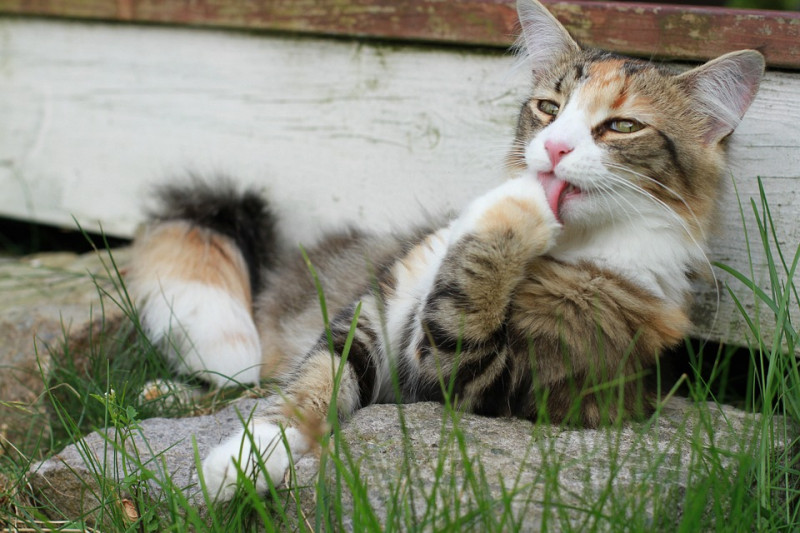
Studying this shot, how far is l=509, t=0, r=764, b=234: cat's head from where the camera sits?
1.99 m

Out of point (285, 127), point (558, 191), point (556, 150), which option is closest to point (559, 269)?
point (558, 191)

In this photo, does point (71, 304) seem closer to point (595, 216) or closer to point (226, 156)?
point (226, 156)

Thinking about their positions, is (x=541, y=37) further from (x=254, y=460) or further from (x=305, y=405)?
(x=254, y=460)

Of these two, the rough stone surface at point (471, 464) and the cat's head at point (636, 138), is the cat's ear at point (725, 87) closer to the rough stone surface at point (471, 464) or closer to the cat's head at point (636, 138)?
the cat's head at point (636, 138)

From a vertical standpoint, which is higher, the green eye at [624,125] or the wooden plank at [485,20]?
the wooden plank at [485,20]

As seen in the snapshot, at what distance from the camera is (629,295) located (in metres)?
2.03

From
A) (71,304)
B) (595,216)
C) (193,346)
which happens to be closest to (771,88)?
(595,216)

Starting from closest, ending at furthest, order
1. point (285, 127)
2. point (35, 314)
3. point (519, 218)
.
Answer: point (519, 218) < point (35, 314) < point (285, 127)

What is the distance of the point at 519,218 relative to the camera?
192 cm

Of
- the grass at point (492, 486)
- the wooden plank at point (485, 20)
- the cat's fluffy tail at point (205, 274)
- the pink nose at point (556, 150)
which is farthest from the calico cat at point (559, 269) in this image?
the cat's fluffy tail at point (205, 274)

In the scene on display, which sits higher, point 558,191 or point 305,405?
point 558,191

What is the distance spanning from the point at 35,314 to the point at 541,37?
79.4 inches

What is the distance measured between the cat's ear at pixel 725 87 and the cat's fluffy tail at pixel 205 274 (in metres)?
1.49

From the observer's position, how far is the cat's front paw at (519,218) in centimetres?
191
